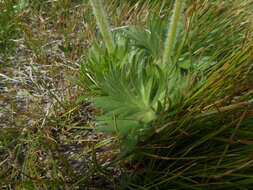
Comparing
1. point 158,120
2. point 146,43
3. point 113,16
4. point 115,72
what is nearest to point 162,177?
point 158,120

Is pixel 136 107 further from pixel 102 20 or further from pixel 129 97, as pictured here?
pixel 102 20

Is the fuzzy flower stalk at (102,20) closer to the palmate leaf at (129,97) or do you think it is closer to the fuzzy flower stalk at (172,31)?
the palmate leaf at (129,97)

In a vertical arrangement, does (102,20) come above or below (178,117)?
above

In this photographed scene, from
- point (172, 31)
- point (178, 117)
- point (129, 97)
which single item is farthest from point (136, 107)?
point (172, 31)

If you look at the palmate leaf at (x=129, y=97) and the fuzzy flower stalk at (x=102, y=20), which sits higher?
the fuzzy flower stalk at (x=102, y=20)

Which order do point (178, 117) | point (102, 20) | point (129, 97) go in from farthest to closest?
1. point (102, 20)
2. point (129, 97)
3. point (178, 117)

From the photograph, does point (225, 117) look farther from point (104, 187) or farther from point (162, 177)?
point (104, 187)

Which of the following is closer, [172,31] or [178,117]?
[178,117]

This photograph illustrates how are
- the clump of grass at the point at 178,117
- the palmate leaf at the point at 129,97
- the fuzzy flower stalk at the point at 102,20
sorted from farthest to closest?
1. the fuzzy flower stalk at the point at 102,20
2. the palmate leaf at the point at 129,97
3. the clump of grass at the point at 178,117

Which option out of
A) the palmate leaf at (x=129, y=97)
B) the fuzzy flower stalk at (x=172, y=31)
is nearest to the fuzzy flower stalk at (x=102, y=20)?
the palmate leaf at (x=129, y=97)
